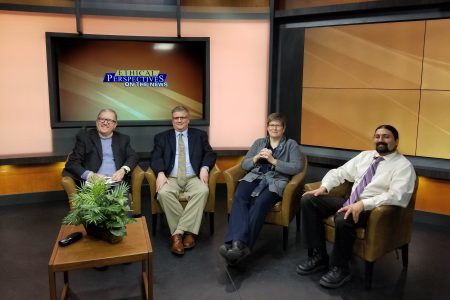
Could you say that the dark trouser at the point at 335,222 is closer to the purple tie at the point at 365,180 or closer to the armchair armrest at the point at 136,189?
the purple tie at the point at 365,180

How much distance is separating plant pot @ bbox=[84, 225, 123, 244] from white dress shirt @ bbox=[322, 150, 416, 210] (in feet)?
5.77

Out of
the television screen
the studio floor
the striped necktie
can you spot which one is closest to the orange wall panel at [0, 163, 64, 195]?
the television screen

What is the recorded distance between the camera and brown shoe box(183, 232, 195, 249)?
144 inches

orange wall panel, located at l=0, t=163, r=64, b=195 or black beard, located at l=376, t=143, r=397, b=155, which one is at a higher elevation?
black beard, located at l=376, t=143, r=397, b=155

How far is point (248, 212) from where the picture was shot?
3457 millimetres

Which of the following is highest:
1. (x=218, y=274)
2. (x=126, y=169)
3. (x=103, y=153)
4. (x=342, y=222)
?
(x=103, y=153)

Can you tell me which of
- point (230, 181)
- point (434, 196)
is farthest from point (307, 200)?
A: point (434, 196)

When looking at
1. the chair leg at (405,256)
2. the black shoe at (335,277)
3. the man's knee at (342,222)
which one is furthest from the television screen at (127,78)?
the chair leg at (405,256)

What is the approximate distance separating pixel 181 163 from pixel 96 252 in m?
1.69

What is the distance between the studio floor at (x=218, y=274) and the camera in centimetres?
293

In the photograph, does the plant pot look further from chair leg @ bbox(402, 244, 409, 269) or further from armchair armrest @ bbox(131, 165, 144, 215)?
chair leg @ bbox(402, 244, 409, 269)

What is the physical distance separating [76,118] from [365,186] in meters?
3.46

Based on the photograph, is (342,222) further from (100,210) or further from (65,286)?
(65,286)

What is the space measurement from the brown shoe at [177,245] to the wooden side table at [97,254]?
0.78 metres
